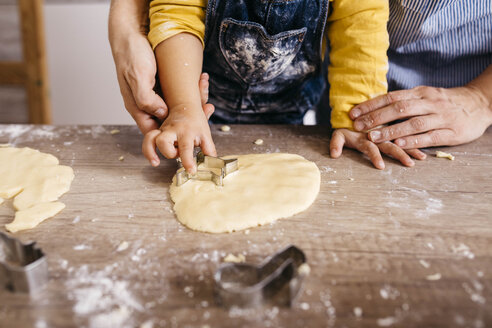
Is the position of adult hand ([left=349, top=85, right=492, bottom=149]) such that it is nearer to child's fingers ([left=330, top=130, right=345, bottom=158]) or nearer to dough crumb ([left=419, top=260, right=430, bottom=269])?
child's fingers ([left=330, top=130, right=345, bottom=158])

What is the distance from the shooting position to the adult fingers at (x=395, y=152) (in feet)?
3.32

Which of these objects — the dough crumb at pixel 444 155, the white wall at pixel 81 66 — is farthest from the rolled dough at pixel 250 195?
the white wall at pixel 81 66

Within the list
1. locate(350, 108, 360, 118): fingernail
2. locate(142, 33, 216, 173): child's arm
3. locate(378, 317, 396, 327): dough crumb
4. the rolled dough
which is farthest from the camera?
locate(350, 108, 360, 118): fingernail

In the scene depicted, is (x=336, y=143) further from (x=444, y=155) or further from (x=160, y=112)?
(x=160, y=112)

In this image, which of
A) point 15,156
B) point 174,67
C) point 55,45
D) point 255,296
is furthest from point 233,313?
point 55,45

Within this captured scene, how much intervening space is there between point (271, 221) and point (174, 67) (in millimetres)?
491

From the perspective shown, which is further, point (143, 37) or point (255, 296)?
point (143, 37)

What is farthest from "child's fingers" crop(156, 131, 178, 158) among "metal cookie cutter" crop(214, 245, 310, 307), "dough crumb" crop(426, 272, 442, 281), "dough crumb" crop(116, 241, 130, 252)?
"dough crumb" crop(426, 272, 442, 281)

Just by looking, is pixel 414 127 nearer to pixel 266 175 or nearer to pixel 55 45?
pixel 266 175

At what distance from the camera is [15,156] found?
105cm

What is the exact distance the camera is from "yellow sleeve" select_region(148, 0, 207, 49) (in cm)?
106

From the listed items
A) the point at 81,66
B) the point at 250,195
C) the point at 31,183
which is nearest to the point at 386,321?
the point at 250,195

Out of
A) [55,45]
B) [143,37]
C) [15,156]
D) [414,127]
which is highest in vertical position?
[143,37]

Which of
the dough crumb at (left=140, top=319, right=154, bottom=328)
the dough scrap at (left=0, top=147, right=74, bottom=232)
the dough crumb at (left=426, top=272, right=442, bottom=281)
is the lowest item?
the dough scrap at (left=0, top=147, right=74, bottom=232)
